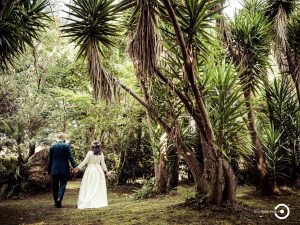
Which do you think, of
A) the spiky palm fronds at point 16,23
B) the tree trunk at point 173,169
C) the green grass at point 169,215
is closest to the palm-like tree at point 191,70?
the green grass at point 169,215

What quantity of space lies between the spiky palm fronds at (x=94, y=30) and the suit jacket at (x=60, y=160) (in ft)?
8.89

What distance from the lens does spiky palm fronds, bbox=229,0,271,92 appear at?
21.0ft

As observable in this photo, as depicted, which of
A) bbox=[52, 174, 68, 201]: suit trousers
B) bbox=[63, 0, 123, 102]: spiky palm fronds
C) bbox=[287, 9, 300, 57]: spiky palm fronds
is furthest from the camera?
bbox=[287, 9, 300, 57]: spiky palm fronds

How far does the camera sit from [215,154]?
464cm

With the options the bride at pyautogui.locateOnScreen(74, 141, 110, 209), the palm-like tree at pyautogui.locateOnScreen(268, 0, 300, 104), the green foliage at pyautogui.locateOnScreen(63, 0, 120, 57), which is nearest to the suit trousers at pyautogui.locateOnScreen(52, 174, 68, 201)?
the bride at pyautogui.locateOnScreen(74, 141, 110, 209)

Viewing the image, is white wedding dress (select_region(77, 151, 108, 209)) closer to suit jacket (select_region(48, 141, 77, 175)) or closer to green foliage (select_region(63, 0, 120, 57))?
suit jacket (select_region(48, 141, 77, 175))

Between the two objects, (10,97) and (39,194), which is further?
(10,97)

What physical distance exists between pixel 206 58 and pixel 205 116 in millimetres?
1027

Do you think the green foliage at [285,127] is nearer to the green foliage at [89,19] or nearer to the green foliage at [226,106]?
the green foliage at [226,106]

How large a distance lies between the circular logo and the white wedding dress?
12.6 feet

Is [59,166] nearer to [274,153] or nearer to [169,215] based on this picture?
[169,215]

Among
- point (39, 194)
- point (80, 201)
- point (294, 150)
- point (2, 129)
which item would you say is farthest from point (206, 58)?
point (2, 129)

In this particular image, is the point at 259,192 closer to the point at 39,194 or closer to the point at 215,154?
the point at 215,154

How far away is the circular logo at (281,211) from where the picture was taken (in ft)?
16.0
